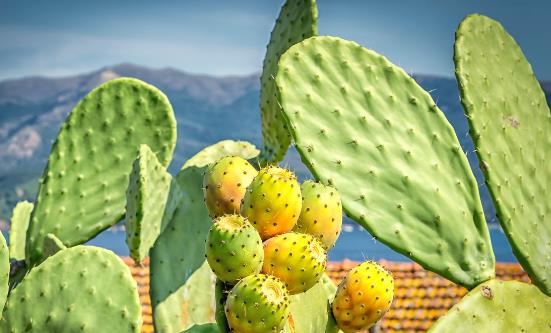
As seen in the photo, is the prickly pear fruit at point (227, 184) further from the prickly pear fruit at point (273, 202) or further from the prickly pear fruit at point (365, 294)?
the prickly pear fruit at point (365, 294)

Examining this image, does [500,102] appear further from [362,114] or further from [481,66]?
[362,114]

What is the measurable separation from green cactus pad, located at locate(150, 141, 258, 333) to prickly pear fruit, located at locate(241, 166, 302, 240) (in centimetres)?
93

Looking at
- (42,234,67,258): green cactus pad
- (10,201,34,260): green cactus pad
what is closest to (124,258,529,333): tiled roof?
(10,201,34,260): green cactus pad

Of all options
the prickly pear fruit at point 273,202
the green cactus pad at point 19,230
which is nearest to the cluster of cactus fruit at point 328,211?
the prickly pear fruit at point 273,202

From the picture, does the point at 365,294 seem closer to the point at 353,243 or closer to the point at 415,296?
the point at 415,296

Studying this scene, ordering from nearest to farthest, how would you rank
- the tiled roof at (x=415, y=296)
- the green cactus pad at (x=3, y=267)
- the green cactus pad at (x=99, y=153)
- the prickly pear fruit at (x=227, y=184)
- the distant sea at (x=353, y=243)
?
the prickly pear fruit at (x=227, y=184)
the green cactus pad at (x=3, y=267)
the green cactus pad at (x=99, y=153)
the tiled roof at (x=415, y=296)
the distant sea at (x=353, y=243)

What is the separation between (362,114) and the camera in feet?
6.05

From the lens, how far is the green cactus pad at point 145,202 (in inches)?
80.0

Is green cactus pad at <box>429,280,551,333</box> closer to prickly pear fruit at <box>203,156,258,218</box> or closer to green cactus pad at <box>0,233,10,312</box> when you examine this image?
prickly pear fruit at <box>203,156,258,218</box>

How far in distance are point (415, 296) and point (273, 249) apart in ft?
23.4

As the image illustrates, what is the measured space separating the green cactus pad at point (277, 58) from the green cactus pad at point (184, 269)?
0.26m

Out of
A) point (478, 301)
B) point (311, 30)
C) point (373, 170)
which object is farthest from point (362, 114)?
point (478, 301)

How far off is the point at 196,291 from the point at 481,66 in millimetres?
914


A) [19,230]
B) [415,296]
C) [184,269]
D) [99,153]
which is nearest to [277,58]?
[184,269]
